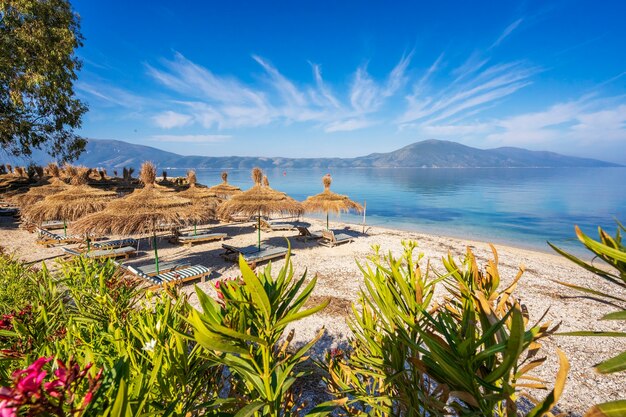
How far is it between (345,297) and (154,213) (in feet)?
19.2

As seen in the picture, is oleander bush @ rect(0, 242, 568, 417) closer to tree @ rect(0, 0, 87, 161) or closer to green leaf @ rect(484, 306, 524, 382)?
green leaf @ rect(484, 306, 524, 382)

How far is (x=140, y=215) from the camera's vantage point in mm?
7422

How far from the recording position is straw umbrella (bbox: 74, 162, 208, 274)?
7375 millimetres

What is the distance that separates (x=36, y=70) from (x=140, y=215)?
402 inches

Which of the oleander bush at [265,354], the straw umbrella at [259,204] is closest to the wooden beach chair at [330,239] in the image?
the straw umbrella at [259,204]

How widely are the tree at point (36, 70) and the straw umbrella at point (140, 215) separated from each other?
826 centimetres

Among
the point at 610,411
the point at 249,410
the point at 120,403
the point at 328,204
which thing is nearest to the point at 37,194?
the point at 328,204

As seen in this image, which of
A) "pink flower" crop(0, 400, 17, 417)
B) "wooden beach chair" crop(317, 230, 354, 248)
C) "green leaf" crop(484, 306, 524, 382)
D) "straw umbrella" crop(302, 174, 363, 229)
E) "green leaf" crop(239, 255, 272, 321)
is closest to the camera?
"pink flower" crop(0, 400, 17, 417)

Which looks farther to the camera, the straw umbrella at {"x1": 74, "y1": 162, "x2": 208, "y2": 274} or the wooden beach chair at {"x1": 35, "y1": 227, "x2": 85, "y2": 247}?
the wooden beach chair at {"x1": 35, "y1": 227, "x2": 85, "y2": 247}

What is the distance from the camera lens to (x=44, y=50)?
11.5 meters

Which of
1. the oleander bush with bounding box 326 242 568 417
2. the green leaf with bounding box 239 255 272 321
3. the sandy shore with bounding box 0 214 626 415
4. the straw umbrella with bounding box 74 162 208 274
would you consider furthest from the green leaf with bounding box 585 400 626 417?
the straw umbrella with bounding box 74 162 208 274

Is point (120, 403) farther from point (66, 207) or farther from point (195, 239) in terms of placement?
point (195, 239)

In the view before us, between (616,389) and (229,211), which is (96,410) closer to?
(616,389)

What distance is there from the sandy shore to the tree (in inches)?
200
